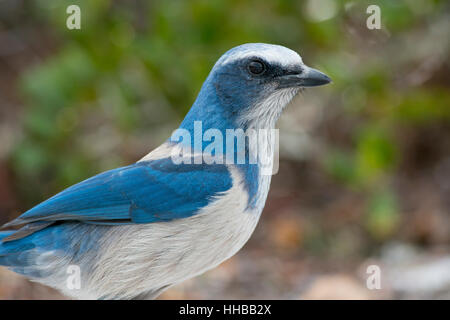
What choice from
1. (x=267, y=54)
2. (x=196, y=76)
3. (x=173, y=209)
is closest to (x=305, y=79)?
(x=267, y=54)

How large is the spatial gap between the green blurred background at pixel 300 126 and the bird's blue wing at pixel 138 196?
72.2 inches

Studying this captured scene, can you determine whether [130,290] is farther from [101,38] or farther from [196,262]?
[101,38]

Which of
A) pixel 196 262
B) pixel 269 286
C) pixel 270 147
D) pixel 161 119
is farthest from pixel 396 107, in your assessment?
pixel 196 262

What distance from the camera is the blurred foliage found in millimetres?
5223

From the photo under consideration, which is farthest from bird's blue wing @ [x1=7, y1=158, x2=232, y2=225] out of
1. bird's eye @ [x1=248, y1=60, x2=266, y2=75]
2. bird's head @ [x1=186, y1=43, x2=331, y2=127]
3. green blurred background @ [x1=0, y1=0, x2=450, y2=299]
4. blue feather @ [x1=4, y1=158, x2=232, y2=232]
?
green blurred background @ [x1=0, y1=0, x2=450, y2=299]

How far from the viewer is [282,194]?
679cm

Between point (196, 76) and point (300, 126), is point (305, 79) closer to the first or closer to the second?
point (196, 76)

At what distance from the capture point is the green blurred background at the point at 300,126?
16.9 ft

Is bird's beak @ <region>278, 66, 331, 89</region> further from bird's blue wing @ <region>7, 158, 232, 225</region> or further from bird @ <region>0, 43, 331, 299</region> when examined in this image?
bird's blue wing @ <region>7, 158, 232, 225</region>

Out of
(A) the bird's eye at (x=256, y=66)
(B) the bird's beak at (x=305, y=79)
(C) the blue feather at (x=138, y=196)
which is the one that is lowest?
(C) the blue feather at (x=138, y=196)

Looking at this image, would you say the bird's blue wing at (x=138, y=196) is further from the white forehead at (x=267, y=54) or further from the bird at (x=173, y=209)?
the white forehead at (x=267, y=54)

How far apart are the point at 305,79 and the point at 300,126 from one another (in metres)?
3.63

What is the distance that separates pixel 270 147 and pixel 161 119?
322 centimetres

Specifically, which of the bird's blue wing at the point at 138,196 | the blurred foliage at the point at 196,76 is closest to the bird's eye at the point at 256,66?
the bird's blue wing at the point at 138,196
